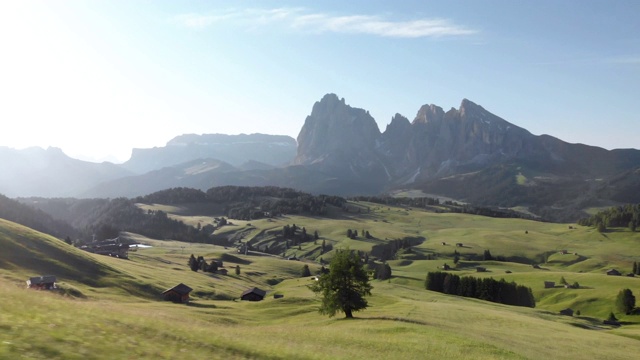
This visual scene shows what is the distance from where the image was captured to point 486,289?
144625 millimetres

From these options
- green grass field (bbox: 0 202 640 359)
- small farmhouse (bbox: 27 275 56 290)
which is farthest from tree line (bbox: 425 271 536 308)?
small farmhouse (bbox: 27 275 56 290)

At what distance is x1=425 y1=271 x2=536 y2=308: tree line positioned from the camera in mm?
140625

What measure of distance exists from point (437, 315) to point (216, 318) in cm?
3239

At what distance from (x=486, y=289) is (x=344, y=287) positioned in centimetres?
8489

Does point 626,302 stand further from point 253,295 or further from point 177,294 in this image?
point 177,294

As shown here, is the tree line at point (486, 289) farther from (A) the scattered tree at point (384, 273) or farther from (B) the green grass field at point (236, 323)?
(A) the scattered tree at point (384, 273)

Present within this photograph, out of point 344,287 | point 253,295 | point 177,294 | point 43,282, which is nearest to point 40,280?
point 43,282

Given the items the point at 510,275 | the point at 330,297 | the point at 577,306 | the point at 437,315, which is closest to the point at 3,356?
the point at 330,297

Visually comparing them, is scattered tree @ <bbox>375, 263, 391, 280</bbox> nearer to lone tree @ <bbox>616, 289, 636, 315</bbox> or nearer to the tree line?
the tree line

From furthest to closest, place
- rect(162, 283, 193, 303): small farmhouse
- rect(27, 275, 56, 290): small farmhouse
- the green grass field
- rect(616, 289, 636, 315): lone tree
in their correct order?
rect(616, 289, 636, 315): lone tree → rect(162, 283, 193, 303): small farmhouse → rect(27, 275, 56, 290): small farmhouse → the green grass field

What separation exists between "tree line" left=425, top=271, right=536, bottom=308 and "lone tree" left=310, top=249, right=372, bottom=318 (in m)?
80.5

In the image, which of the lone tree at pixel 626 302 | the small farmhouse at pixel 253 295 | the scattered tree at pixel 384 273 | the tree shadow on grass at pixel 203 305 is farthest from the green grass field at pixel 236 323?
the scattered tree at pixel 384 273

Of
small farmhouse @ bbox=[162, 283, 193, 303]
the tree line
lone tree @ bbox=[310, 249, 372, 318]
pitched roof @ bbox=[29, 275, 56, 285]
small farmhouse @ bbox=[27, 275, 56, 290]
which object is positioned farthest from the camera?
the tree line

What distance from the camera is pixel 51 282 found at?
7706 cm
